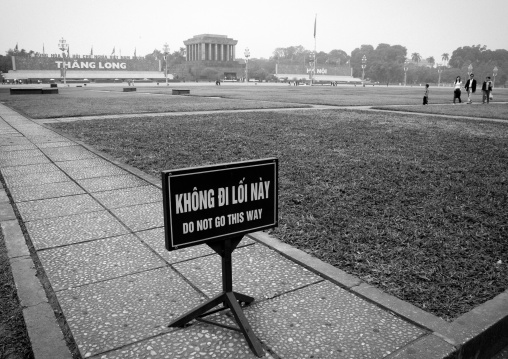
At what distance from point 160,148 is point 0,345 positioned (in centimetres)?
667

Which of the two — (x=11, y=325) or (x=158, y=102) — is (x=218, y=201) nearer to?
(x=11, y=325)

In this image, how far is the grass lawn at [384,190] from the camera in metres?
3.51

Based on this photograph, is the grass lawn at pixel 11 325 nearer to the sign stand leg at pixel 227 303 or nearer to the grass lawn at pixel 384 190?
the sign stand leg at pixel 227 303

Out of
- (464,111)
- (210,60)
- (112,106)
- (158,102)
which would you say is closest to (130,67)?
(210,60)

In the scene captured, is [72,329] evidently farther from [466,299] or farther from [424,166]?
[424,166]

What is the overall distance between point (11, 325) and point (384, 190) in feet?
15.2

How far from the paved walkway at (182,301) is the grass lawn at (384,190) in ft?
0.89

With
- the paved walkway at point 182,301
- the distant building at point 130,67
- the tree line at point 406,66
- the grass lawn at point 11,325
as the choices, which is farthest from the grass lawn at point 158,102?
the tree line at point 406,66

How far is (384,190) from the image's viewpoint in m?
→ 5.93

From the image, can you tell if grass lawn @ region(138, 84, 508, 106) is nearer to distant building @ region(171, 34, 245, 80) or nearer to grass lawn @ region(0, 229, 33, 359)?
grass lawn @ region(0, 229, 33, 359)

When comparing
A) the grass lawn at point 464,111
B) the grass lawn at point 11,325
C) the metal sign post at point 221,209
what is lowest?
the grass lawn at point 11,325

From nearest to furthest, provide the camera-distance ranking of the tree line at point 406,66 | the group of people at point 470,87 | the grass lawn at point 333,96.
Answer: the group of people at point 470,87, the grass lawn at point 333,96, the tree line at point 406,66

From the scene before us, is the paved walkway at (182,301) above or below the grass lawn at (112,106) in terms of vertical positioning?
below

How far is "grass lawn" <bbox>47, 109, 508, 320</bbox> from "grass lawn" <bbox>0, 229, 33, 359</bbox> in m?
2.29
